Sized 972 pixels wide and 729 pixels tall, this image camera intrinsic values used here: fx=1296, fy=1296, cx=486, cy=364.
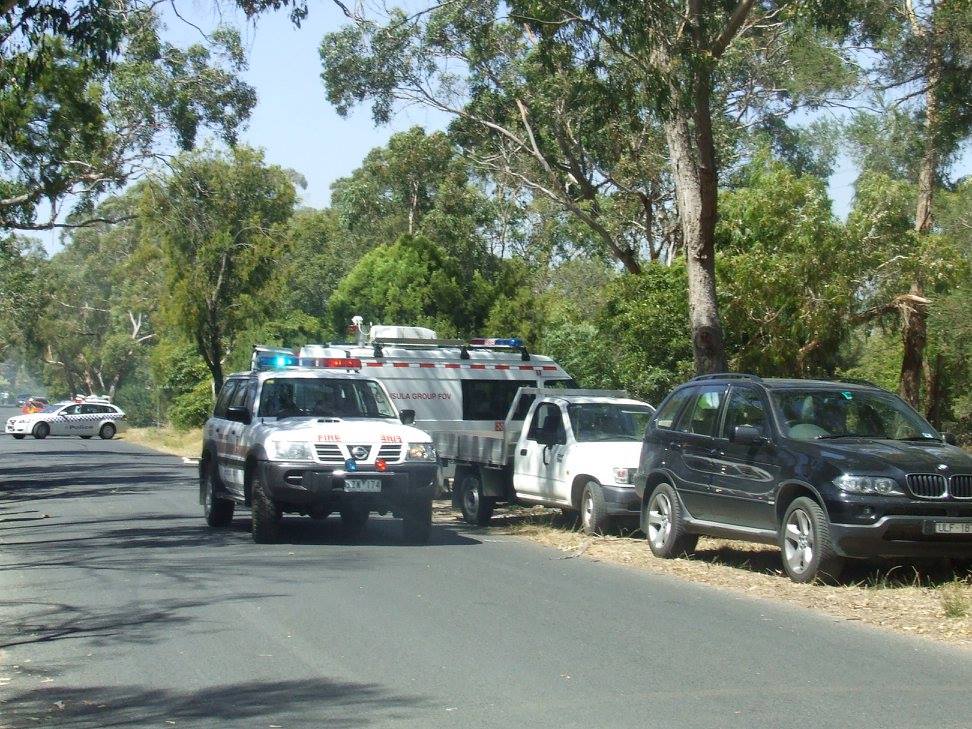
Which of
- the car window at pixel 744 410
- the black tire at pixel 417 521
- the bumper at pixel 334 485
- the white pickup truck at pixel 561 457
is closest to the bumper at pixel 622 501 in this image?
the white pickup truck at pixel 561 457

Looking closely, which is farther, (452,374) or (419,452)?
(452,374)

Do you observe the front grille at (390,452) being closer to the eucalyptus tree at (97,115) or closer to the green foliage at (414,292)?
the eucalyptus tree at (97,115)

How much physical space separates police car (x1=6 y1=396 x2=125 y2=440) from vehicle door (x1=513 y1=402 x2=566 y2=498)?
42.5 meters

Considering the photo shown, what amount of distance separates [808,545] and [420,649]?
444cm

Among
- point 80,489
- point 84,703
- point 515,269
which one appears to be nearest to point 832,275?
point 80,489

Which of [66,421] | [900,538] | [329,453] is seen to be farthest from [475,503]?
[66,421]

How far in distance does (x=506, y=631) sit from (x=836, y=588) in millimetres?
3589

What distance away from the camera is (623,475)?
15.9 metres

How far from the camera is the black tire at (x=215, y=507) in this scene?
16.9 metres

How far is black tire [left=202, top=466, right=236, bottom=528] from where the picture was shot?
55.5 ft

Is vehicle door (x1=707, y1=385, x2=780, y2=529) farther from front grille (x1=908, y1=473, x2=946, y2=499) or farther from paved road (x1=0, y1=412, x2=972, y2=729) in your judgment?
front grille (x1=908, y1=473, x2=946, y2=499)

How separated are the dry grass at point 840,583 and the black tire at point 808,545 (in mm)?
131

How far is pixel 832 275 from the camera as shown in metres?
23.3

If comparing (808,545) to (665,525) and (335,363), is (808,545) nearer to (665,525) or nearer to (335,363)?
(665,525)
